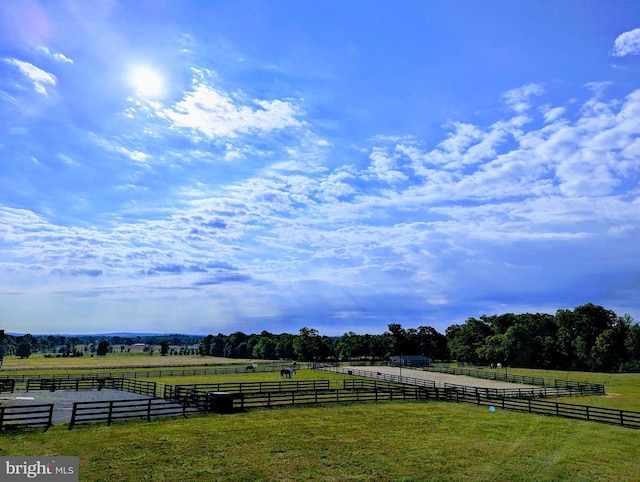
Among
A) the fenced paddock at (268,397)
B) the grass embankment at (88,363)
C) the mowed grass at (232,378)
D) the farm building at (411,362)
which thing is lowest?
the grass embankment at (88,363)

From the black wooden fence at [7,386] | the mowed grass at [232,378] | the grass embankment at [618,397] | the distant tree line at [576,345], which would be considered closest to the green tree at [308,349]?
the distant tree line at [576,345]

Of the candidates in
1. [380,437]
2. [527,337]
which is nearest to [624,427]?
[380,437]

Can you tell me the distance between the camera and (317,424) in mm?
22766

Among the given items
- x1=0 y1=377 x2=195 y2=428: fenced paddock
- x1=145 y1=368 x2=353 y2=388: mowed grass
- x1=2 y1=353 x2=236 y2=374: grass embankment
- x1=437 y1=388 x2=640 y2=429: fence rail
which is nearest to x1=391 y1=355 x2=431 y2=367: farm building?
x1=145 y1=368 x2=353 y2=388: mowed grass

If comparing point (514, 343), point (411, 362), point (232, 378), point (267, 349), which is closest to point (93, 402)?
point (232, 378)

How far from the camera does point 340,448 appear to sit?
17.6 m

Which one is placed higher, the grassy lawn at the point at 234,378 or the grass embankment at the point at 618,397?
the grass embankment at the point at 618,397

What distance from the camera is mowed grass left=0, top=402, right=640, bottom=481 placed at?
14359 mm

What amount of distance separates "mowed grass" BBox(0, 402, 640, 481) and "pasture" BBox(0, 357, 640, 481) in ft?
0.13

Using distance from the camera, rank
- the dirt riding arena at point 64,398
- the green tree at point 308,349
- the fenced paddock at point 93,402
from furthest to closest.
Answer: the green tree at point 308,349
the dirt riding arena at point 64,398
the fenced paddock at point 93,402

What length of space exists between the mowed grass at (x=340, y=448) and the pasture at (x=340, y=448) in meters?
0.04

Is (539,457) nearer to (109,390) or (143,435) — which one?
(143,435)

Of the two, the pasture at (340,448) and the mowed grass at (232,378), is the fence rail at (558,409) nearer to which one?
the pasture at (340,448)

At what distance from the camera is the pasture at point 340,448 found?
47.3ft
